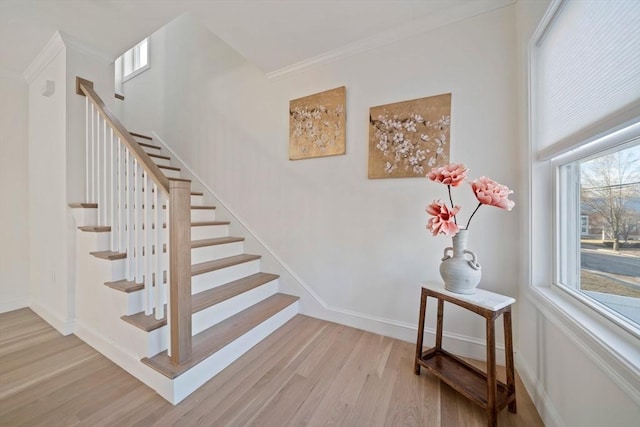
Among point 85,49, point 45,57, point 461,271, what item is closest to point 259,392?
point 461,271

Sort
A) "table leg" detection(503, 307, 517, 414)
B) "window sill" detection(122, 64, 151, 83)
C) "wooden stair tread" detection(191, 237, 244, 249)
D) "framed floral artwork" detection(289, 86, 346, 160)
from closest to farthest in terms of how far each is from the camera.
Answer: "table leg" detection(503, 307, 517, 414), "framed floral artwork" detection(289, 86, 346, 160), "wooden stair tread" detection(191, 237, 244, 249), "window sill" detection(122, 64, 151, 83)

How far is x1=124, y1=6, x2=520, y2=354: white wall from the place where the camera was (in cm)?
160

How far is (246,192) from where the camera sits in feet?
8.73

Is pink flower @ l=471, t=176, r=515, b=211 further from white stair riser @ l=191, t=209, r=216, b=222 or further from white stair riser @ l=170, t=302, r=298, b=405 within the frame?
white stair riser @ l=191, t=209, r=216, b=222

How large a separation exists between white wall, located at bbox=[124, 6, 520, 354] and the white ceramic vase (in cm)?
38

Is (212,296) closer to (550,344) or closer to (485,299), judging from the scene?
(485,299)

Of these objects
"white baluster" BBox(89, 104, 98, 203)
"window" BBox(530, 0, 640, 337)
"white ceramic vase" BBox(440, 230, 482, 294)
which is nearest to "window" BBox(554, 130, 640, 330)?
"window" BBox(530, 0, 640, 337)

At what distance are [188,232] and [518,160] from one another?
6.69ft

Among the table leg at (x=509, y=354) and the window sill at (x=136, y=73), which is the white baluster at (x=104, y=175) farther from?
the table leg at (x=509, y=354)

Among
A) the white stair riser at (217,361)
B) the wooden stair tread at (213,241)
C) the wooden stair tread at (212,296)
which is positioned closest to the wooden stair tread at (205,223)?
the wooden stair tread at (213,241)

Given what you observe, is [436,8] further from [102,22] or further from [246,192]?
[102,22]

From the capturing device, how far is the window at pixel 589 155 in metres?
0.83

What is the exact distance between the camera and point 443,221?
52.2 inches

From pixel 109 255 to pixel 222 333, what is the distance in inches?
36.8
